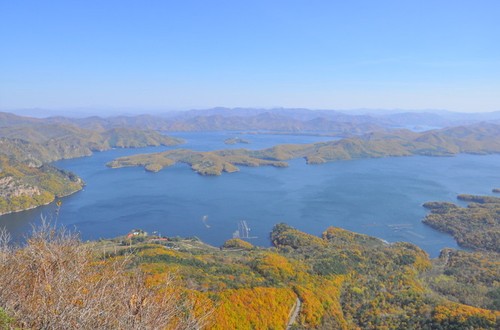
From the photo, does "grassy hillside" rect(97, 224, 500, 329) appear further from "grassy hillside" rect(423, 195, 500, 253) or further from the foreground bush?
"grassy hillside" rect(423, 195, 500, 253)

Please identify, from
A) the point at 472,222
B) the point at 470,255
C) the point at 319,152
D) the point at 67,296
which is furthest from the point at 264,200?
the point at 319,152

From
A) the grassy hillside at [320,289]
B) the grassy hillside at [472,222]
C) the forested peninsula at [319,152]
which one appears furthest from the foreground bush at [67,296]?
the forested peninsula at [319,152]

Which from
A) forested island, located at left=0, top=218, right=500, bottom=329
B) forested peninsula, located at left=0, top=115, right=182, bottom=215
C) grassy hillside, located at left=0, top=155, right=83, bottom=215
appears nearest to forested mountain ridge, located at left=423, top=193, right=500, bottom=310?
forested island, located at left=0, top=218, right=500, bottom=329

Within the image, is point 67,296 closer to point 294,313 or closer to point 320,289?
point 294,313

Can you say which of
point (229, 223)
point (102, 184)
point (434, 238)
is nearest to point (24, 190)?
point (102, 184)

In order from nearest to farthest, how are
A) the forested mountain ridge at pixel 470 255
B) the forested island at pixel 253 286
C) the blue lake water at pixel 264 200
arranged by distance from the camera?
the forested island at pixel 253 286 → the forested mountain ridge at pixel 470 255 → the blue lake water at pixel 264 200

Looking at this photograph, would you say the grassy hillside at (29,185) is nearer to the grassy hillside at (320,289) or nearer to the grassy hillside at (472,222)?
the grassy hillside at (320,289)

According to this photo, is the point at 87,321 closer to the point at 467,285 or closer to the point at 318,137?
the point at 467,285
